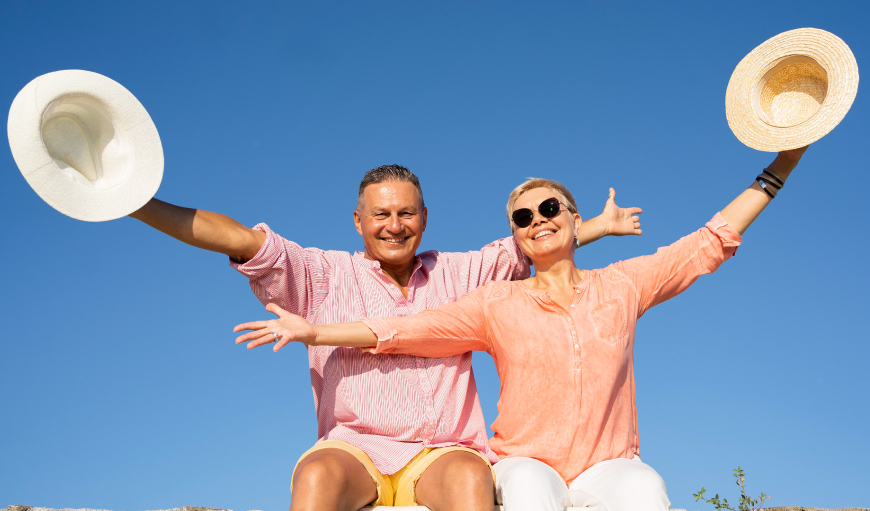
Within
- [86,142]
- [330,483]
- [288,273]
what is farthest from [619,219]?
[86,142]

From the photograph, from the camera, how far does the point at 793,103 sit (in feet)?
17.5

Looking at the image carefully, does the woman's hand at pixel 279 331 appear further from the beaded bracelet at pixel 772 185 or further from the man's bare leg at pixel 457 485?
the beaded bracelet at pixel 772 185

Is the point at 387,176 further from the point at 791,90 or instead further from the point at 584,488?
the point at 791,90

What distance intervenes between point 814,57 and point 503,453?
139 inches

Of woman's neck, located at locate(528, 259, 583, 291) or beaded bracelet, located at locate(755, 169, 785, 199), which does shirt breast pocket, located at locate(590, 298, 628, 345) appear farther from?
beaded bracelet, located at locate(755, 169, 785, 199)

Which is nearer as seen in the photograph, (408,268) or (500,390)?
(500,390)

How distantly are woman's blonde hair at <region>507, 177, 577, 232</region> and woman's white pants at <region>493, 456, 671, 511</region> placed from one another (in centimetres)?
177

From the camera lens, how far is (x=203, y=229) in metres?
4.44

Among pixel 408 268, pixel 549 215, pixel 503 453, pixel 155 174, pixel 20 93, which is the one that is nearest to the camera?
pixel 20 93

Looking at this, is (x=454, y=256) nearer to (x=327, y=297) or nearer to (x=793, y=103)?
(x=327, y=297)

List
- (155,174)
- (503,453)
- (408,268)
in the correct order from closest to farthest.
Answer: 1. (155,174)
2. (503,453)
3. (408,268)

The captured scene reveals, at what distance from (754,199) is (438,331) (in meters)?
2.45

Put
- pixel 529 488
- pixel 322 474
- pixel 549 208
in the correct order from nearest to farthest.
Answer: pixel 322 474 < pixel 529 488 < pixel 549 208

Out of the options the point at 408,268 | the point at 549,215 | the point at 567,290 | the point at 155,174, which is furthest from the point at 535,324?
the point at 155,174
